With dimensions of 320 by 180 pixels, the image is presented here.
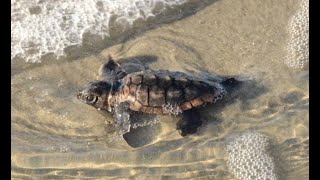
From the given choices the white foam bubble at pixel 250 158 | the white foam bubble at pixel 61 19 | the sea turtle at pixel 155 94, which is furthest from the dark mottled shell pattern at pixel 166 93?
the white foam bubble at pixel 61 19

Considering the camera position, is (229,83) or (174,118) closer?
(174,118)

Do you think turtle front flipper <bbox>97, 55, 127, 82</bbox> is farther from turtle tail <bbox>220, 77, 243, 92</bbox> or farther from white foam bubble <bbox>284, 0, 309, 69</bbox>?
white foam bubble <bbox>284, 0, 309, 69</bbox>

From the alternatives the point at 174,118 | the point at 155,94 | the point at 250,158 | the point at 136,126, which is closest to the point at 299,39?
the point at 250,158

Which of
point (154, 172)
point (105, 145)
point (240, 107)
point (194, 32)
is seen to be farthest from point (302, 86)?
point (105, 145)

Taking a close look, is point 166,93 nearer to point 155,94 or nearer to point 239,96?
point 155,94

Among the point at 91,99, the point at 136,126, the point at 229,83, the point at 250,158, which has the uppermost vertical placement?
the point at 229,83

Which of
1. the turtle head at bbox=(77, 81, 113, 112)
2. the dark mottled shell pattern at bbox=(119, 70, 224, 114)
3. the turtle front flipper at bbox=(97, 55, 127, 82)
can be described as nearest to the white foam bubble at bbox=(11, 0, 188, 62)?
the turtle front flipper at bbox=(97, 55, 127, 82)

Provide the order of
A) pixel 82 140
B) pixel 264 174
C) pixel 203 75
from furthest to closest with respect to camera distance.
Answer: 1. pixel 203 75
2. pixel 82 140
3. pixel 264 174

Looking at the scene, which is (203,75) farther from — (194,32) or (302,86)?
(302,86)
